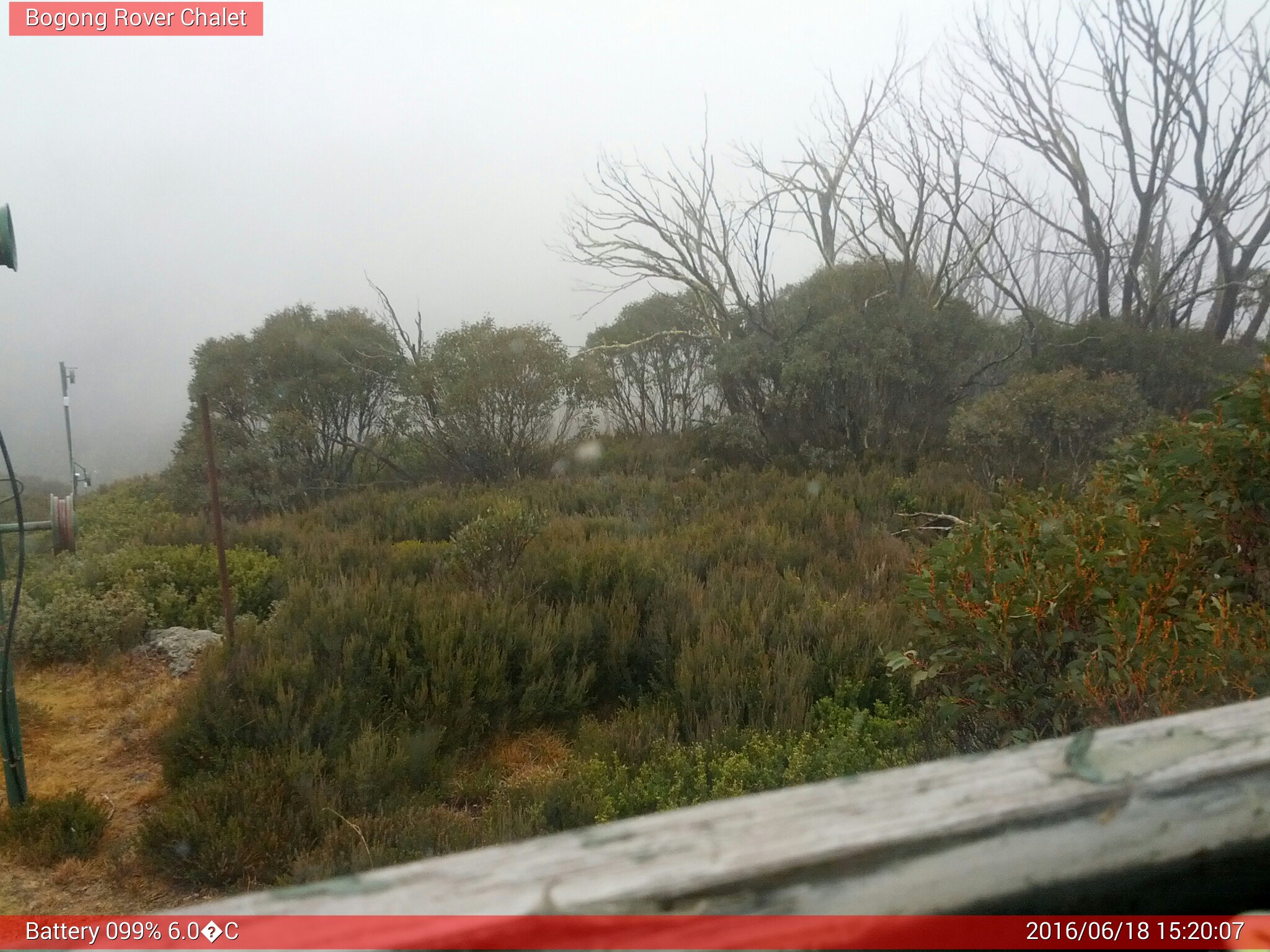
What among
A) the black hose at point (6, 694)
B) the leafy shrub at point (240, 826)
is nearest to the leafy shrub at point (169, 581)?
the black hose at point (6, 694)

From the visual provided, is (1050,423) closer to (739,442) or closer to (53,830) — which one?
(739,442)

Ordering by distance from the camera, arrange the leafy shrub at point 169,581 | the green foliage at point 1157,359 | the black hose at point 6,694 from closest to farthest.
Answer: the black hose at point 6,694
the leafy shrub at point 169,581
the green foliage at point 1157,359

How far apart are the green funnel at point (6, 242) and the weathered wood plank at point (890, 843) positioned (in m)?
3.06

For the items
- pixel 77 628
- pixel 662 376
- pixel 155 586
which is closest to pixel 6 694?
pixel 77 628

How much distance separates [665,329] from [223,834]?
40.8 ft

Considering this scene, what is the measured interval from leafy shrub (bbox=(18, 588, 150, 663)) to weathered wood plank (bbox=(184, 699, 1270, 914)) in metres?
5.15

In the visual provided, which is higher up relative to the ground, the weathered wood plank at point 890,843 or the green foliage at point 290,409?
the green foliage at point 290,409

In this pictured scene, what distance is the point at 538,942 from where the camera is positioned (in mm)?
631

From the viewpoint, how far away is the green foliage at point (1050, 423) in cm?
889

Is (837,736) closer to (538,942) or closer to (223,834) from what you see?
(223,834)

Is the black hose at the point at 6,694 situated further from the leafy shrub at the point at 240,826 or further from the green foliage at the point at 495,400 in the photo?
the green foliage at the point at 495,400

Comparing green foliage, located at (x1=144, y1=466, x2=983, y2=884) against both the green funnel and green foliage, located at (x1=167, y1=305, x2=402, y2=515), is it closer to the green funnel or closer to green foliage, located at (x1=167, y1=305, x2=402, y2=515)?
the green funnel

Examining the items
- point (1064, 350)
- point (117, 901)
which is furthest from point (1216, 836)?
point (1064, 350)

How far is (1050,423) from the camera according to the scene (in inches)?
356
